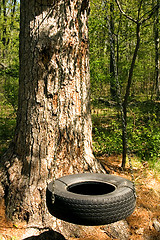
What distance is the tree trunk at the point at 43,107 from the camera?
10.6 ft

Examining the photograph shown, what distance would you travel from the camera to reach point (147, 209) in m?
3.73

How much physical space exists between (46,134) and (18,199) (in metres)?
0.95

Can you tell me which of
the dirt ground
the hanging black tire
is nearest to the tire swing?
the hanging black tire

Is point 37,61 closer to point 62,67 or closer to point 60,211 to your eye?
point 62,67

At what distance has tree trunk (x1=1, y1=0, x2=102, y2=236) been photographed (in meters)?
3.23

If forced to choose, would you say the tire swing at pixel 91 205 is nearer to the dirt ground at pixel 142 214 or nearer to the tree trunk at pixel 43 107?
the tree trunk at pixel 43 107

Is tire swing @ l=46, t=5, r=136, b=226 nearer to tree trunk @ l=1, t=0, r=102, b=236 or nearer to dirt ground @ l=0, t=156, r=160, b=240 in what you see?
tree trunk @ l=1, t=0, r=102, b=236

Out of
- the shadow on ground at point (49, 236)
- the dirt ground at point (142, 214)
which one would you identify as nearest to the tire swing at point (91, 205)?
the shadow on ground at point (49, 236)

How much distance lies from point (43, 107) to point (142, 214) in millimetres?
2206

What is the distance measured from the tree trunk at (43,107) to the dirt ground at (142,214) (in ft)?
0.63

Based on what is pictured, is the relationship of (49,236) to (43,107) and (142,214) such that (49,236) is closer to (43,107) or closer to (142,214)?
(142,214)

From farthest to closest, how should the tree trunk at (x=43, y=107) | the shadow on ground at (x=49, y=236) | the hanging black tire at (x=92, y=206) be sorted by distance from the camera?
the tree trunk at (x=43, y=107)
the shadow on ground at (x=49, y=236)
the hanging black tire at (x=92, y=206)

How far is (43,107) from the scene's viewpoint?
10.8 ft

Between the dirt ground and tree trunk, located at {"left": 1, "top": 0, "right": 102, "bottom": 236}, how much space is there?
0.63 feet
